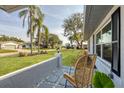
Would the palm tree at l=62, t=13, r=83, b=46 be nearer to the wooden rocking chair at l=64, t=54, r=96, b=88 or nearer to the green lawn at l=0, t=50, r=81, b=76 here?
the green lawn at l=0, t=50, r=81, b=76

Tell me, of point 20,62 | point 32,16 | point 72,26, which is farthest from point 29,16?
point 72,26

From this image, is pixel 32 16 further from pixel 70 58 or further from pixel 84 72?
pixel 84 72

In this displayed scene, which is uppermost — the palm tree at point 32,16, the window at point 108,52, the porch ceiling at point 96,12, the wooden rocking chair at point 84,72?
the palm tree at point 32,16

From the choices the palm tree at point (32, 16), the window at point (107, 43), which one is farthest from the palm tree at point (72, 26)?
the window at point (107, 43)

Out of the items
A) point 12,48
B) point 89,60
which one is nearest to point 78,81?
point 89,60

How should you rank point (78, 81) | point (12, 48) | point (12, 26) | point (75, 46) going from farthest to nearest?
point (12, 48)
point (75, 46)
point (12, 26)
point (78, 81)

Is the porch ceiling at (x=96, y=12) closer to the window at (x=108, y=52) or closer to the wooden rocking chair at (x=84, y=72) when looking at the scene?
the window at (x=108, y=52)

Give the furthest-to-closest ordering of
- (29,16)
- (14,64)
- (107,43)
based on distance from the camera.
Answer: (29,16) < (14,64) < (107,43)

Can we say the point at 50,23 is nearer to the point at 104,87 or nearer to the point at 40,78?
the point at 40,78

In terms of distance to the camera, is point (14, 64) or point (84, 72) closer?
point (84, 72)

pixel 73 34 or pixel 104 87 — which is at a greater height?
pixel 73 34
